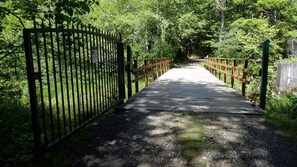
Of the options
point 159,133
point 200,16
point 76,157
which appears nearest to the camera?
point 76,157

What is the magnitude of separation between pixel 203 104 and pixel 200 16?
88.0 feet

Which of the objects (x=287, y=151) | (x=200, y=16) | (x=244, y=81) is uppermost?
(x=200, y=16)

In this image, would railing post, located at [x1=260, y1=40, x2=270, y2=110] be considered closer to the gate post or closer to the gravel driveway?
the gravel driveway

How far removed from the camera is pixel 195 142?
400 centimetres

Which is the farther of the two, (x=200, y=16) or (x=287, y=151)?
(x=200, y=16)

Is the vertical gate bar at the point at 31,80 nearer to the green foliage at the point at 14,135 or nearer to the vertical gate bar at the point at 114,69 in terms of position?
the green foliage at the point at 14,135

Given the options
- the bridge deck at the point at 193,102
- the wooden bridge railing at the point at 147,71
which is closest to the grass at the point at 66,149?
the bridge deck at the point at 193,102

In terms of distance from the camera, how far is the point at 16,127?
14.8ft

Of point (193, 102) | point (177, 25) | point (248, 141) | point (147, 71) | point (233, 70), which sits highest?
point (177, 25)

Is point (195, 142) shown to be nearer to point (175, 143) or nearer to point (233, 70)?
point (175, 143)

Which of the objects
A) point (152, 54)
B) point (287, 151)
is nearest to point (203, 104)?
point (287, 151)

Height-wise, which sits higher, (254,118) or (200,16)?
(200,16)

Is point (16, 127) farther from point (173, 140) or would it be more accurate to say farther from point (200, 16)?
point (200, 16)

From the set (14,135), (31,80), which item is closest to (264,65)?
(31,80)
